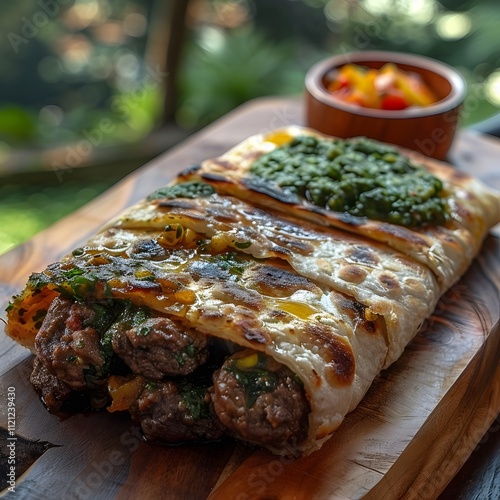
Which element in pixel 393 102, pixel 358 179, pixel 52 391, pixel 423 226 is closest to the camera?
pixel 52 391

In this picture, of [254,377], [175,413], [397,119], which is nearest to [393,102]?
[397,119]

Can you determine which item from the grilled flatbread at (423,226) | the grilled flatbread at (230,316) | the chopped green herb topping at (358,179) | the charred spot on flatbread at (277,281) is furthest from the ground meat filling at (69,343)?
the chopped green herb topping at (358,179)

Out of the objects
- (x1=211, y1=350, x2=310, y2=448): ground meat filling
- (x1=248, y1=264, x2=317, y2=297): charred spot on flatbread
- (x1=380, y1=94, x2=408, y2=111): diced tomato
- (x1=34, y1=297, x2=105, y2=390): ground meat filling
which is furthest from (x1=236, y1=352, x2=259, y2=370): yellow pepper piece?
(x1=380, y1=94, x2=408, y2=111): diced tomato

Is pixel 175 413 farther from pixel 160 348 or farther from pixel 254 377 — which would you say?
pixel 254 377

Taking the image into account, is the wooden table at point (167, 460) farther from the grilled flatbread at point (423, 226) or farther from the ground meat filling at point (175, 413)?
the grilled flatbread at point (423, 226)

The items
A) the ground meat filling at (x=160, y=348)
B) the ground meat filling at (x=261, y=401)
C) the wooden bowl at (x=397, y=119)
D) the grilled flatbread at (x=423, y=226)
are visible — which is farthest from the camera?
the wooden bowl at (x=397, y=119)

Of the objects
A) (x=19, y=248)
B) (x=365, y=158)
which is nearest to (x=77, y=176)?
(x=19, y=248)
